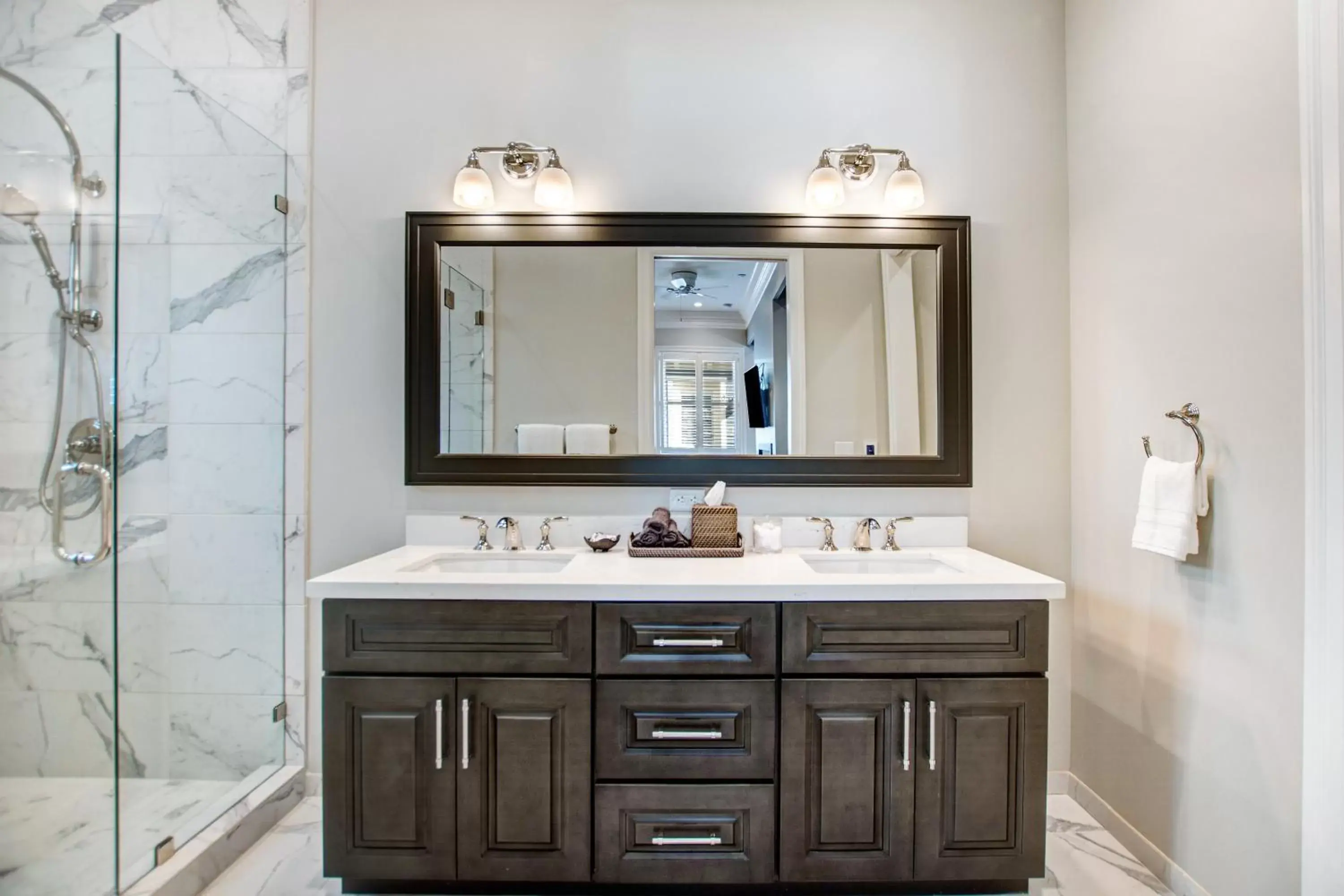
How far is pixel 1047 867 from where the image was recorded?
1626mm

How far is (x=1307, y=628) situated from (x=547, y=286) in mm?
2071

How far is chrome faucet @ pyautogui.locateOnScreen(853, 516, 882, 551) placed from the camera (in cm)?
190

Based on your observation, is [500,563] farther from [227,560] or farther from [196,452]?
[196,452]

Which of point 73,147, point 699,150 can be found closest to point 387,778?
point 73,147

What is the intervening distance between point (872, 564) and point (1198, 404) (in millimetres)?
917

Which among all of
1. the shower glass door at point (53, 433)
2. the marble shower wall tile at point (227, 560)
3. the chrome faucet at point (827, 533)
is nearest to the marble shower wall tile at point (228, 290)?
the shower glass door at point (53, 433)

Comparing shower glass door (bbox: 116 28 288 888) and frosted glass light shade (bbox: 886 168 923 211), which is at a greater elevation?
frosted glass light shade (bbox: 886 168 923 211)

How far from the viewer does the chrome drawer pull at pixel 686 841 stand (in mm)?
1421

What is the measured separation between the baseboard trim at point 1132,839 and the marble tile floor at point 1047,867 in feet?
0.06

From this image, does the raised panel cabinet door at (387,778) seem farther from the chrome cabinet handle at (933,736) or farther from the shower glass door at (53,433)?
the chrome cabinet handle at (933,736)

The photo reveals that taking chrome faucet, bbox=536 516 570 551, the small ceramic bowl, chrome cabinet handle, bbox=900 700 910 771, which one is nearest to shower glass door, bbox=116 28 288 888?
chrome faucet, bbox=536 516 570 551

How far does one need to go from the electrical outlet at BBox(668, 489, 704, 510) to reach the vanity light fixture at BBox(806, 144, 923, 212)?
1016 millimetres

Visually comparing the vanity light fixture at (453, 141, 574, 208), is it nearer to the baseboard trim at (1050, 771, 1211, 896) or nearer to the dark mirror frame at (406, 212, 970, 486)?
the dark mirror frame at (406, 212, 970, 486)

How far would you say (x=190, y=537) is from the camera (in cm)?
185
